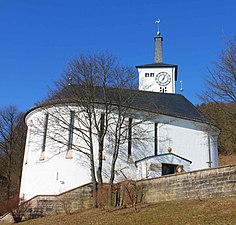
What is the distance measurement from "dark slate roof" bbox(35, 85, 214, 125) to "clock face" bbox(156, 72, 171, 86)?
890cm

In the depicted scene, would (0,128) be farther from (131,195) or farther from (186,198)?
(186,198)

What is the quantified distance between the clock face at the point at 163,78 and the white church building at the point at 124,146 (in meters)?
13.1

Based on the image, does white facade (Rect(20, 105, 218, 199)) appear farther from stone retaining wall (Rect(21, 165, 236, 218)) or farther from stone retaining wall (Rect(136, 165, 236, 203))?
stone retaining wall (Rect(136, 165, 236, 203))

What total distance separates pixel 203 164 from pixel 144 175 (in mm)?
6256

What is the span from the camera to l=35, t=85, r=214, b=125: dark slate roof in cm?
2248

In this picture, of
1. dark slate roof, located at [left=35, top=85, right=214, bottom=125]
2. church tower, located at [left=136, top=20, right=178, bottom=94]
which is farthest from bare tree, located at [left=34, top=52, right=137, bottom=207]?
church tower, located at [left=136, top=20, right=178, bottom=94]

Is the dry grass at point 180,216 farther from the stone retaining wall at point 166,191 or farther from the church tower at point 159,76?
the church tower at point 159,76

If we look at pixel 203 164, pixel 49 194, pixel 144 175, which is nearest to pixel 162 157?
pixel 144 175

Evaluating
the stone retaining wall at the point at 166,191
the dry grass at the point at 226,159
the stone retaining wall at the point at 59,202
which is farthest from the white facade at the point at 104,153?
the dry grass at the point at 226,159

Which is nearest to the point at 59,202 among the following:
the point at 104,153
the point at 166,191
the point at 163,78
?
the point at 104,153

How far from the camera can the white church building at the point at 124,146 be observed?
76.3 feet

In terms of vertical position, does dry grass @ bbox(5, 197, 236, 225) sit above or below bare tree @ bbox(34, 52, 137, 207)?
below

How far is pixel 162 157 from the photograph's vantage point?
24.5 meters

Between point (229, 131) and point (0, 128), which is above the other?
point (0, 128)
